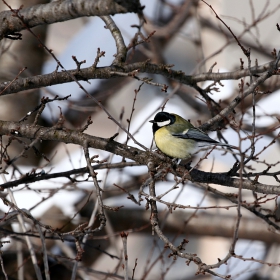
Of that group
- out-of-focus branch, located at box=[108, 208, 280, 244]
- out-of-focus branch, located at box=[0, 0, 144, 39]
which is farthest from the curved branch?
out-of-focus branch, located at box=[108, 208, 280, 244]

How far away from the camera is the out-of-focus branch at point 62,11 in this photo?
6.34ft

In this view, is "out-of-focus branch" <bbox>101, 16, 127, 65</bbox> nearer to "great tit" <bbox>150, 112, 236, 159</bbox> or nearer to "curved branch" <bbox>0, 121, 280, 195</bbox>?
"curved branch" <bbox>0, 121, 280, 195</bbox>

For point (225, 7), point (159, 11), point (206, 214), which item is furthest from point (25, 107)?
point (225, 7)

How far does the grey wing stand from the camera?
3.29 meters

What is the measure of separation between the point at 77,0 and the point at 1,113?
10.9 feet

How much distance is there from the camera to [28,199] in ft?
15.5

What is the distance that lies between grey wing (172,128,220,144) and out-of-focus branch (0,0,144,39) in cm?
139

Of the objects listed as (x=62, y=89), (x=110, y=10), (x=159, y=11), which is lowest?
(x=110, y=10)

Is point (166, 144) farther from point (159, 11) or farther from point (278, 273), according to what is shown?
point (278, 273)

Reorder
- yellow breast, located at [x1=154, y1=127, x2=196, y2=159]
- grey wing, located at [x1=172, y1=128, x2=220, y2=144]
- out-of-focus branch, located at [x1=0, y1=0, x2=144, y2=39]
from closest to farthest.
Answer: out-of-focus branch, located at [x1=0, y1=0, x2=144, y2=39] < grey wing, located at [x1=172, y1=128, x2=220, y2=144] < yellow breast, located at [x1=154, y1=127, x2=196, y2=159]

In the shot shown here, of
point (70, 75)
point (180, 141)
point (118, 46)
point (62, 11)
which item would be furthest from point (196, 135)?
point (62, 11)

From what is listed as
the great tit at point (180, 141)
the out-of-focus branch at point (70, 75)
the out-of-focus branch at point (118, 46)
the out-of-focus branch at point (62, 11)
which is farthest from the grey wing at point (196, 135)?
the out-of-focus branch at point (62, 11)

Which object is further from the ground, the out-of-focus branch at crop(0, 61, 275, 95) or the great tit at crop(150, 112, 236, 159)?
the great tit at crop(150, 112, 236, 159)

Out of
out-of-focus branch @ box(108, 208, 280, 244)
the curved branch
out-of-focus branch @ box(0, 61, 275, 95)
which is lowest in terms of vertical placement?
the curved branch
